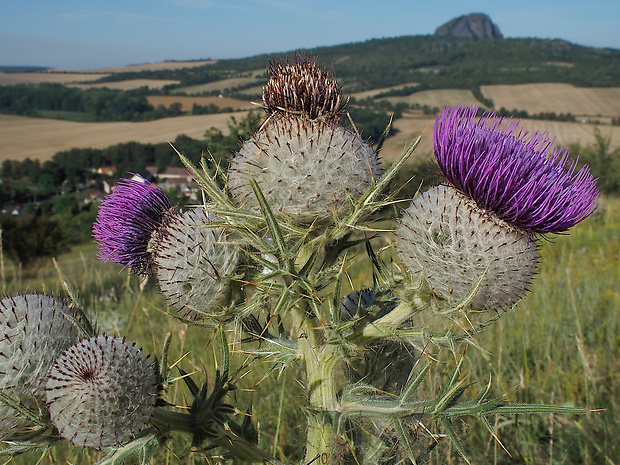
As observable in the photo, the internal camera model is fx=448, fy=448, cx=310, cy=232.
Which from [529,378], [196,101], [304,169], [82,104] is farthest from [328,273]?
[82,104]

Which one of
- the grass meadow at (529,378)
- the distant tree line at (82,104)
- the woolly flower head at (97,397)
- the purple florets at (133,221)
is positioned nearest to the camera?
the woolly flower head at (97,397)

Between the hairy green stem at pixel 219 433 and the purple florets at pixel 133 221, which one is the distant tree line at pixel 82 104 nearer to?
the purple florets at pixel 133 221

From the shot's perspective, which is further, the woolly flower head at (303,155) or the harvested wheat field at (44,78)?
the harvested wheat field at (44,78)

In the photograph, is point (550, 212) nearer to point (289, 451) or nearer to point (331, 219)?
point (331, 219)

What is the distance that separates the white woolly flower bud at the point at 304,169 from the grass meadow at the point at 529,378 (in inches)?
28.3

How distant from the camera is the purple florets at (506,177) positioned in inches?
74.6

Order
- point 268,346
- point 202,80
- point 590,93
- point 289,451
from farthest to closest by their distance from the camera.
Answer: point 202,80 → point 590,93 → point 289,451 → point 268,346

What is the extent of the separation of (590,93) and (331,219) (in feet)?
358

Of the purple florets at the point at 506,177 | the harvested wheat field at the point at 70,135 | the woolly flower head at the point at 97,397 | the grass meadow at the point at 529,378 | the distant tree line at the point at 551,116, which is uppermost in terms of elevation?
the purple florets at the point at 506,177

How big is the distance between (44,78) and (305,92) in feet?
481

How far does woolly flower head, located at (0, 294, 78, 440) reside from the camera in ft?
5.60

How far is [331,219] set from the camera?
183 centimetres

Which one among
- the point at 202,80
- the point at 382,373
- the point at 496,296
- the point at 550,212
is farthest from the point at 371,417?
the point at 202,80

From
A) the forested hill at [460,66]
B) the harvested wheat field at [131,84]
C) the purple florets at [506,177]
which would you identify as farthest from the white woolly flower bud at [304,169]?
the harvested wheat field at [131,84]
